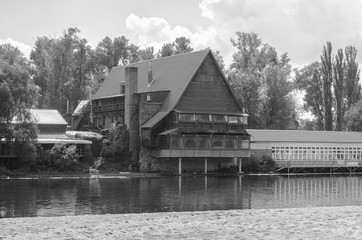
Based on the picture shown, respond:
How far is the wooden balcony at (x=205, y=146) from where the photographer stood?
221ft

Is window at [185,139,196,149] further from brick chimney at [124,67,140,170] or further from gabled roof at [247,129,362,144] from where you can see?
gabled roof at [247,129,362,144]

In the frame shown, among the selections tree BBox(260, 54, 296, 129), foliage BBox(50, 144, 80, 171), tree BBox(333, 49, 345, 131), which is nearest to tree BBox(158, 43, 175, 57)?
tree BBox(260, 54, 296, 129)

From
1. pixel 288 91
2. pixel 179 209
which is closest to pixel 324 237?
pixel 179 209

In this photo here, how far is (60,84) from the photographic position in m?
99.1

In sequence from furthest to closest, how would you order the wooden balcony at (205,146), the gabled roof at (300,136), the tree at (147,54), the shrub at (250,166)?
the tree at (147,54) → the gabled roof at (300,136) → the shrub at (250,166) → the wooden balcony at (205,146)

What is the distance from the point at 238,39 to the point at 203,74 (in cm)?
3048

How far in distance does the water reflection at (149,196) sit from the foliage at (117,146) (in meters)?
12.3

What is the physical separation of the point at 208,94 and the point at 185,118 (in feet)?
17.0

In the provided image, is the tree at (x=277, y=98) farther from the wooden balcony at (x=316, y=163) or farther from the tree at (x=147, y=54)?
the tree at (x=147, y=54)

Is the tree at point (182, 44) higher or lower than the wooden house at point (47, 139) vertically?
higher

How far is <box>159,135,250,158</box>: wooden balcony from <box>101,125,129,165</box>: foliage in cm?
458

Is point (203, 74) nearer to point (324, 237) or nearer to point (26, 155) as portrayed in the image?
point (26, 155)

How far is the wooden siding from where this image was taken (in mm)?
71188

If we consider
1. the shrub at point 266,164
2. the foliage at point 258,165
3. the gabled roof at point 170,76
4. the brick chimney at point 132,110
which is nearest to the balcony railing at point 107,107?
the gabled roof at point 170,76
